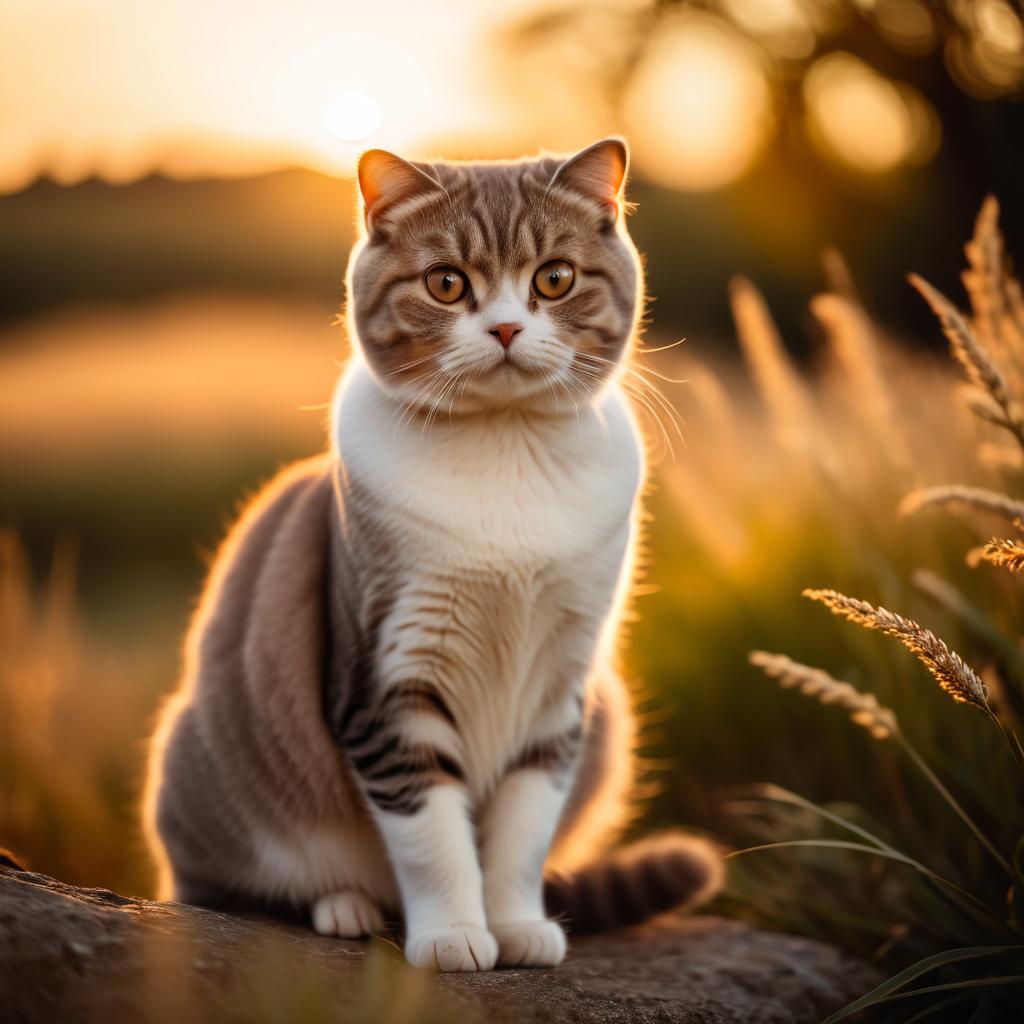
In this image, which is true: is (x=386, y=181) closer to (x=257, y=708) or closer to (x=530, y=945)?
(x=257, y=708)

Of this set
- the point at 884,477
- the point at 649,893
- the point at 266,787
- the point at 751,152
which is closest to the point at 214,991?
the point at 266,787

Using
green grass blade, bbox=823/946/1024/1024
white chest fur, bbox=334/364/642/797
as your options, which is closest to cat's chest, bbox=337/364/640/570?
white chest fur, bbox=334/364/642/797

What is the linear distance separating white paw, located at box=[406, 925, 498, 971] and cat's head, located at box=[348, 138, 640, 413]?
36.9 inches

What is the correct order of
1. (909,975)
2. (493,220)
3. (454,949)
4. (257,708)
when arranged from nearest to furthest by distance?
(909,975) < (454,949) < (493,220) < (257,708)

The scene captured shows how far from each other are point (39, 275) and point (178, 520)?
2.51 metres

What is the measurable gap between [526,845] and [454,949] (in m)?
0.29

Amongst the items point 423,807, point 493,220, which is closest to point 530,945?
point 423,807

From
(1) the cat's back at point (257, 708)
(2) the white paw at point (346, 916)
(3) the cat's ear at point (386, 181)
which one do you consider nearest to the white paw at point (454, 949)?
(2) the white paw at point (346, 916)

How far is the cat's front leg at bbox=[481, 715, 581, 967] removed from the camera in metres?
1.99

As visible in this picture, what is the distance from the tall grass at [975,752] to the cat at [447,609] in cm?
45

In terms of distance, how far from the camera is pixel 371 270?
2.16 m

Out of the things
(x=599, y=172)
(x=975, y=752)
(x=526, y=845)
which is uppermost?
(x=599, y=172)

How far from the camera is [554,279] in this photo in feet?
6.88

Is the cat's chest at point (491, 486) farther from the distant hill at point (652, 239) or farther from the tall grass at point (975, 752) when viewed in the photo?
the distant hill at point (652, 239)
